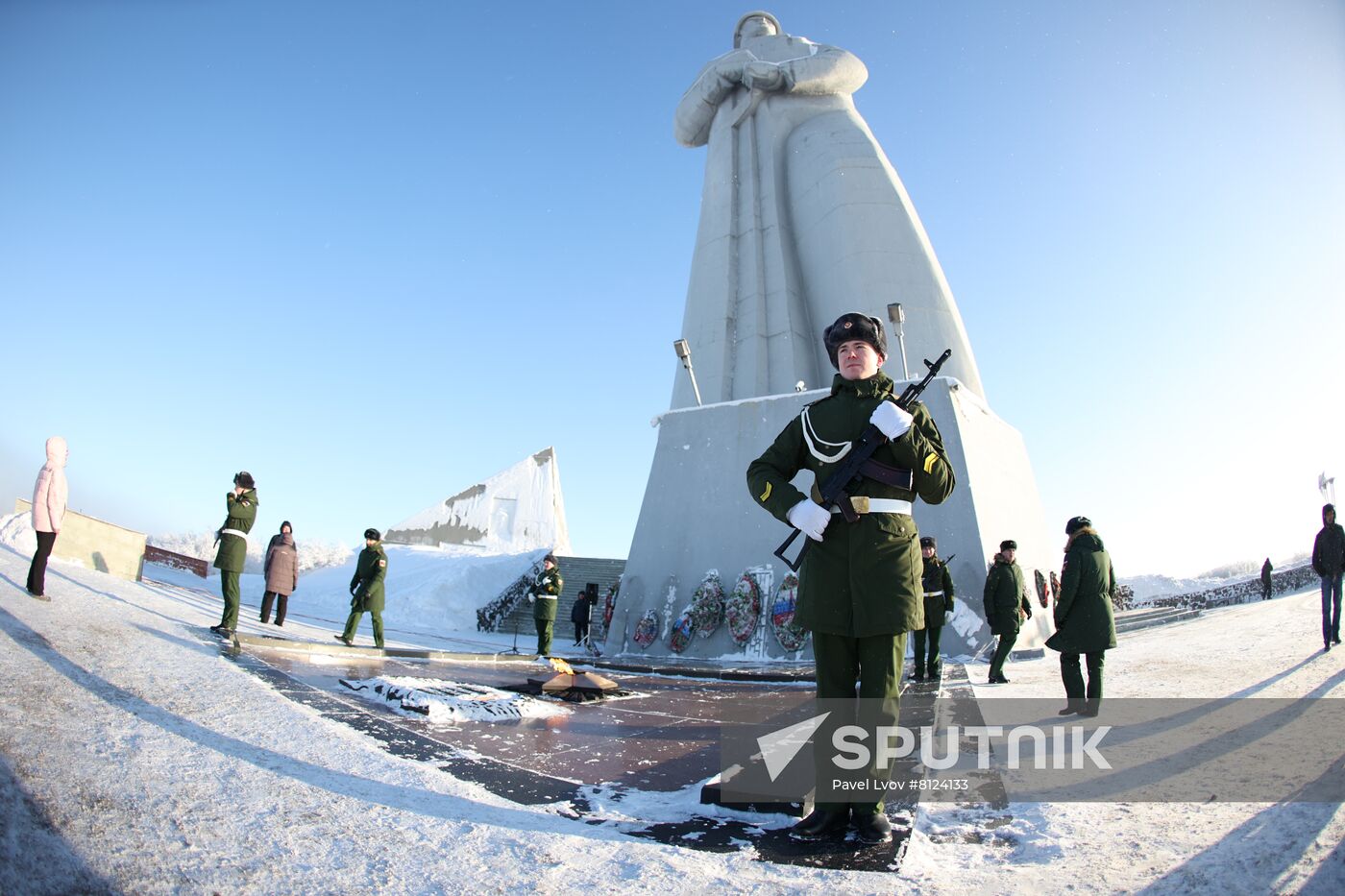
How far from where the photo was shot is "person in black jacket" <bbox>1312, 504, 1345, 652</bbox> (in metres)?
7.62

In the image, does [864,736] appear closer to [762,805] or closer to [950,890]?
[762,805]

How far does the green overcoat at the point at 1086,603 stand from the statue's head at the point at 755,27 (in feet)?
62.1

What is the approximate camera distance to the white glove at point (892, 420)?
7.89 ft

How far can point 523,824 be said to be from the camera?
2.12 m

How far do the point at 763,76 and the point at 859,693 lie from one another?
18.3 m

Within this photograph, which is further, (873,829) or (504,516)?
(504,516)

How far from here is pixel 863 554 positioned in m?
2.45

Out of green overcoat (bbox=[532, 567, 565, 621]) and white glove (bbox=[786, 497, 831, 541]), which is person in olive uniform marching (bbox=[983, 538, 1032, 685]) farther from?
green overcoat (bbox=[532, 567, 565, 621])

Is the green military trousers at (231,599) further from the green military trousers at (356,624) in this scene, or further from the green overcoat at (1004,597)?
the green overcoat at (1004,597)

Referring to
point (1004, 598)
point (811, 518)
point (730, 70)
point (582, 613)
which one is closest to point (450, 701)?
point (811, 518)

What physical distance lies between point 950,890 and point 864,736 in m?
0.57

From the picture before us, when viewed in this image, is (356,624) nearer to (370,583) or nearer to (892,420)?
(370,583)

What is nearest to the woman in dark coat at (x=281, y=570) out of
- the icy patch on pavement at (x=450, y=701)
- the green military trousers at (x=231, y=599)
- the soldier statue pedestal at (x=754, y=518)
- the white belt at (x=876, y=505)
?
the green military trousers at (x=231, y=599)

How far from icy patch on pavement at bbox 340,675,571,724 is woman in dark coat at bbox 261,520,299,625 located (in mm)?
6638
